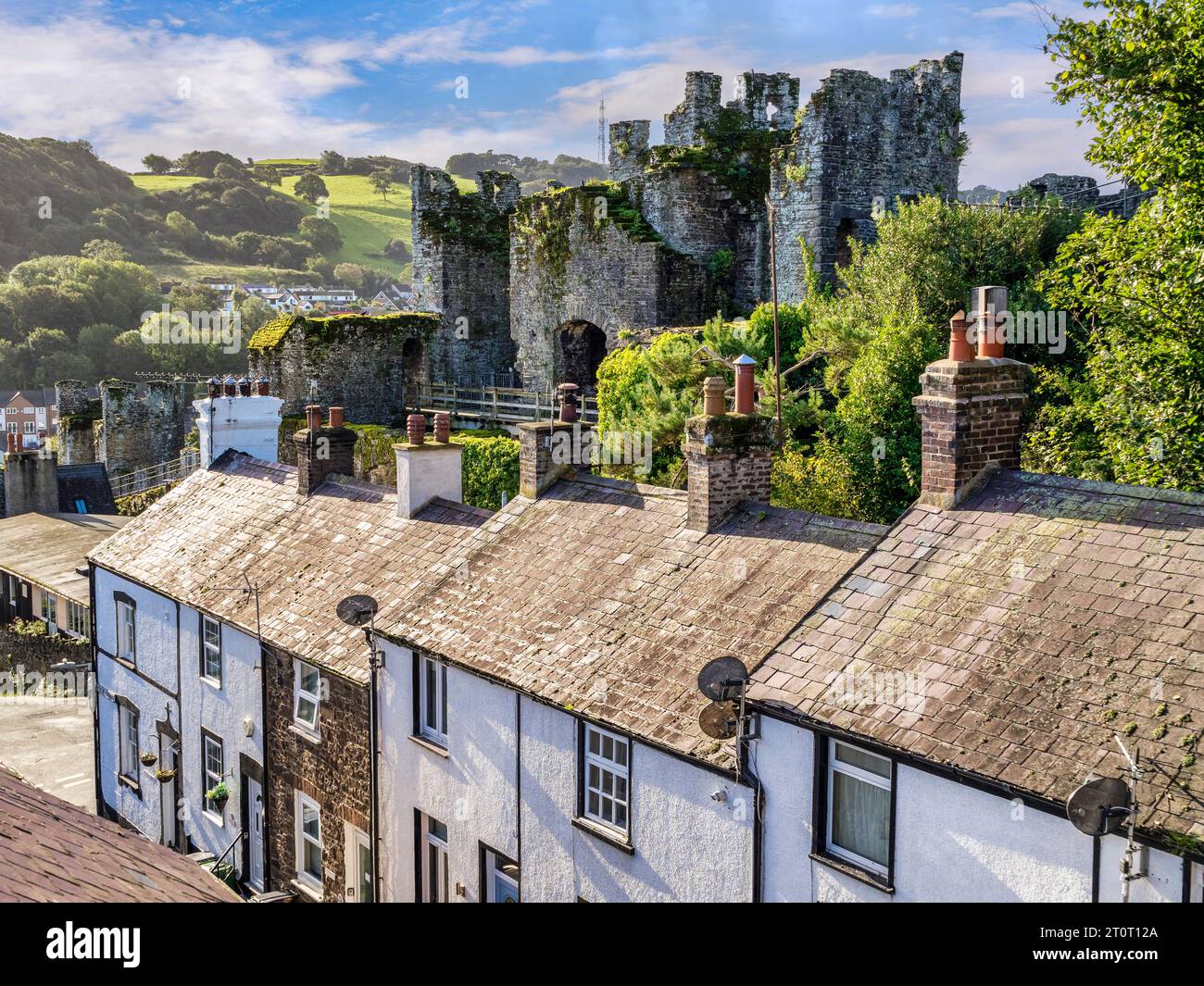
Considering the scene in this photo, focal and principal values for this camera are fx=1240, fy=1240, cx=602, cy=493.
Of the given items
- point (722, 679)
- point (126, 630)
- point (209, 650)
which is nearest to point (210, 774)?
point (209, 650)

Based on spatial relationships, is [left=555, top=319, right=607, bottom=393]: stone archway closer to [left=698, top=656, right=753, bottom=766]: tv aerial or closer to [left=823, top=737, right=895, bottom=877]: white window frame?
[left=698, top=656, right=753, bottom=766]: tv aerial

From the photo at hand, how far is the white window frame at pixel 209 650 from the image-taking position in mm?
19297

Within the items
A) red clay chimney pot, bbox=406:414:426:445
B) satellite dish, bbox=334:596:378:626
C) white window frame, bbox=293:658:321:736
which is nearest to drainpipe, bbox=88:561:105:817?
white window frame, bbox=293:658:321:736

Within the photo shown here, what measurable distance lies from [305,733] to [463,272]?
2786cm

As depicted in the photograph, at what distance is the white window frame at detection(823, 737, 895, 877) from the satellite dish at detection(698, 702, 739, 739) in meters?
0.94

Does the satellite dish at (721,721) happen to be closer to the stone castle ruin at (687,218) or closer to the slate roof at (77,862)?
the slate roof at (77,862)

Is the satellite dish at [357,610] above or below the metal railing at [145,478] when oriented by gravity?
above

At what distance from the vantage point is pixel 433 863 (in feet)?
50.2

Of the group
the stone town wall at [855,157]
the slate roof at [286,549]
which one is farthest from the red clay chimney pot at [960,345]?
the stone town wall at [855,157]

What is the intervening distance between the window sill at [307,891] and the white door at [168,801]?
158 inches

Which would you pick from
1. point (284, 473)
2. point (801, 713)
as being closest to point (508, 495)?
point (284, 473)

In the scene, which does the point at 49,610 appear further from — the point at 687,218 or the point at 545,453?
the point at 545,453

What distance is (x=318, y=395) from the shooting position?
128 ft
